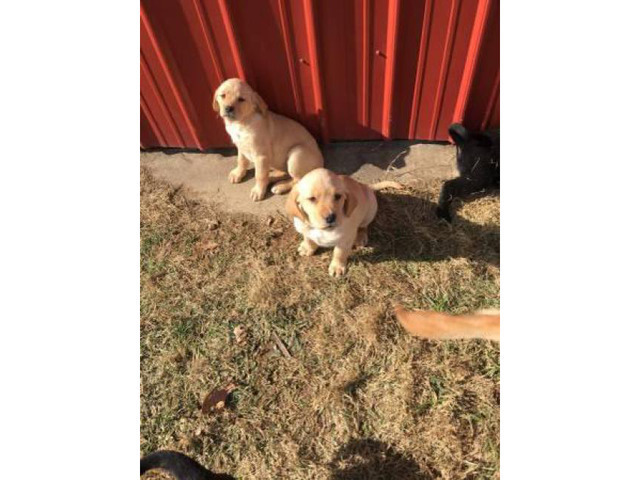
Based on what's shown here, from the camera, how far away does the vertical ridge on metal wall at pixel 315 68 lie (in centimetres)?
327

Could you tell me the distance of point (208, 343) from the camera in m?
3.53

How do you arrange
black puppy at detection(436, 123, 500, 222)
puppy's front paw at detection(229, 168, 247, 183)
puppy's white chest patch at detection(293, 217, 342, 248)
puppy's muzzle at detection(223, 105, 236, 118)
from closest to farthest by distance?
puppy's white chest patch at detection(293, 217, 342, 248) → puppy's muzzle at detection(223, 105, 236, 118) → black puppy at detection(436, 123, 500, 222) → puppy's front paw at detection(229, 168, 247, 183)

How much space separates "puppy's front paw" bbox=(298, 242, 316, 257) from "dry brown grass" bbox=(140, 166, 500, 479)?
0.17 ft

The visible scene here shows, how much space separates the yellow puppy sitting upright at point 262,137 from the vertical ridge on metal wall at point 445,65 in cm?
127

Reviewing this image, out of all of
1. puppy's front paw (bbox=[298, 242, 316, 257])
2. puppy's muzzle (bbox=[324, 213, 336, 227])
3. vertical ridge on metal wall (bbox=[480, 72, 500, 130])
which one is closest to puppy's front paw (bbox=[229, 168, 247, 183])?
puppy's front paw (bbox=[298, 242, 316, 257])

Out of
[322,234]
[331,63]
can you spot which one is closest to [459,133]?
[331,63]

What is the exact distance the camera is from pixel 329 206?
2.83 metres

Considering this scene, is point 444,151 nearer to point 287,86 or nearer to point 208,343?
point 287,86

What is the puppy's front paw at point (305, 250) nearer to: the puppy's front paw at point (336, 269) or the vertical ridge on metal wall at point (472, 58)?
the puppy's front paw at point (336, 269)

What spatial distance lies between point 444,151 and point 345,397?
2832 mm

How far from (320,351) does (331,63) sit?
2.56m

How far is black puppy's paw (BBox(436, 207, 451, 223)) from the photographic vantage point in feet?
13.3

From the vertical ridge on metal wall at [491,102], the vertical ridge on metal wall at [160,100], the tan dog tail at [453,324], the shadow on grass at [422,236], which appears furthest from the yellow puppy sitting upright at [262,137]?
the tan dog tail at [453,324]

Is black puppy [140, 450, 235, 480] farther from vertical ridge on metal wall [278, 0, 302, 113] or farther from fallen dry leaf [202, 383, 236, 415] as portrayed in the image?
vertical ridge on metal wall [278, 0, 302, 113]
